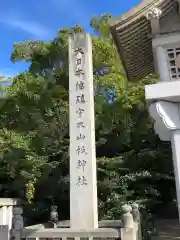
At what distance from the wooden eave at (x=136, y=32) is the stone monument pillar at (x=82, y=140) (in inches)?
38.0

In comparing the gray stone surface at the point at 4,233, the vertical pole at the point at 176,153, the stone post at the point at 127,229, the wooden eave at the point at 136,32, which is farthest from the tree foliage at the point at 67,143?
the vertical pole at the point at 176,153

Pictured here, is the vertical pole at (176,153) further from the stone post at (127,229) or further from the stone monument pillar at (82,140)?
the stone monument pillar at (82,140)

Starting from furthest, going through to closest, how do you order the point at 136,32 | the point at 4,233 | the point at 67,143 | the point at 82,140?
the point at 67,143, the point at 4,233, the point at 82,140, the point at 136,32

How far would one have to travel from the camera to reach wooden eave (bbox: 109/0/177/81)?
5176mm

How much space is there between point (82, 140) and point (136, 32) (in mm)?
2416

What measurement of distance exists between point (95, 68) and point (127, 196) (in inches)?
281

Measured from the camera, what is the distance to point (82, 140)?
5836 millimetres

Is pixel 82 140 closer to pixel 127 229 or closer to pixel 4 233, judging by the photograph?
pixel 127 229

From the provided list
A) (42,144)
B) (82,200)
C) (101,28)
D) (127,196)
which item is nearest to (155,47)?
(82,200)

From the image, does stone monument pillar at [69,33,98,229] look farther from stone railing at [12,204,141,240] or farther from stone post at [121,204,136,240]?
stone post at [121,204,136,240]

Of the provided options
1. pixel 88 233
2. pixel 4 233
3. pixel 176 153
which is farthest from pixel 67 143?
pixel 176 153

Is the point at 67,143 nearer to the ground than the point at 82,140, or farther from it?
farther from it

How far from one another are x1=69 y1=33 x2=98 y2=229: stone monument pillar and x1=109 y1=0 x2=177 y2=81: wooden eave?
0.97 m

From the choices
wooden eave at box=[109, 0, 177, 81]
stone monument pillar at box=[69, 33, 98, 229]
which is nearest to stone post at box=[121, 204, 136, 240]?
stone monument pillar at box=[69, 33, 98, 229]
